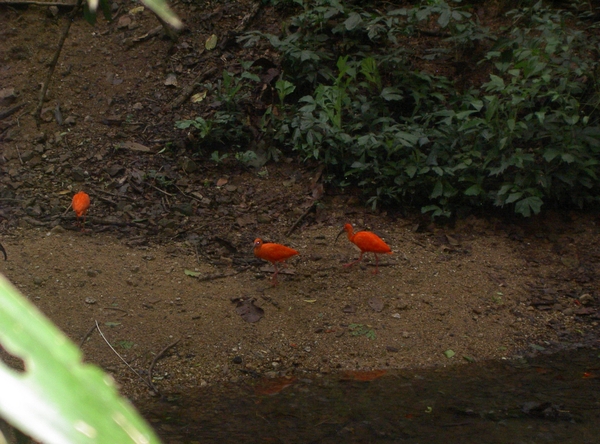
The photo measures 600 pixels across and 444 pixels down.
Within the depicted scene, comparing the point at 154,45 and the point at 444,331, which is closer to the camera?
the point at 444,331

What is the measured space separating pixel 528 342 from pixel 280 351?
1.76 m

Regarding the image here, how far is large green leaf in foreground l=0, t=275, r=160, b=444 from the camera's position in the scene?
298mm

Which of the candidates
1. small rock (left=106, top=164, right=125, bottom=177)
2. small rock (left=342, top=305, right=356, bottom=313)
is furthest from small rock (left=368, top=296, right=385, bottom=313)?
small rock (left=106, top=164, right=125, bottom=177)

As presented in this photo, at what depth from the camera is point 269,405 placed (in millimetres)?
3791

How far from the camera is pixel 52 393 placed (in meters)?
0.31

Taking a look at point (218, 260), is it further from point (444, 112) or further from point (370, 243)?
point (444, 112)

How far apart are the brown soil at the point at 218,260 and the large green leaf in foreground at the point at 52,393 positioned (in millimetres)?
3906

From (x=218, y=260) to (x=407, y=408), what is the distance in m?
2.16

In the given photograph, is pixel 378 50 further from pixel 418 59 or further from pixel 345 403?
pixel 345 403

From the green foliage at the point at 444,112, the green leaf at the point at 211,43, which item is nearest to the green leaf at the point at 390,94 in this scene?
the green foliage at the point at 444,112

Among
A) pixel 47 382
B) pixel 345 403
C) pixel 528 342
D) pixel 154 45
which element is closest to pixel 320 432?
pixel 345 403

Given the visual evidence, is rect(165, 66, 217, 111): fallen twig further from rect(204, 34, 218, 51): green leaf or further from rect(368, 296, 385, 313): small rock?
rect(368, 296, 385, 313): small rock

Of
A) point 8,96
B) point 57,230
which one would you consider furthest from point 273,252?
point 8,96

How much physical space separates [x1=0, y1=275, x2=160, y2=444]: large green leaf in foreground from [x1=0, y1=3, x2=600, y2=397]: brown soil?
391cm
